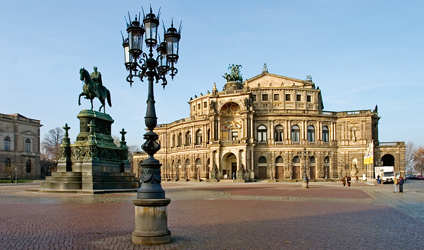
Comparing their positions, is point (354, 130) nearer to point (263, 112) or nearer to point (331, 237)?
point (263, 112)

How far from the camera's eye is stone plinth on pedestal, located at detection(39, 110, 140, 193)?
28328 mm

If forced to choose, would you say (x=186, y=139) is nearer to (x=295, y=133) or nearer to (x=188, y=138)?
(x=188, y=138)

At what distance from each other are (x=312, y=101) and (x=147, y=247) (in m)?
74.1

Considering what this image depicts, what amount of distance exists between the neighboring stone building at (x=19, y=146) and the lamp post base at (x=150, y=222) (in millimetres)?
82050

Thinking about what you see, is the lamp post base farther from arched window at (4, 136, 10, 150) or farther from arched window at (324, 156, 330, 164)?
arched window at (4, 136, 10, 150)

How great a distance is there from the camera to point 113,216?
1532 cm

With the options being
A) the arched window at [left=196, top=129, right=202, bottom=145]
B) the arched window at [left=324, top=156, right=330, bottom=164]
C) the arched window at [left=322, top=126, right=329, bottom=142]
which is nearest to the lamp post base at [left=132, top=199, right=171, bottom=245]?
the arched window at [left=324, top=156, right=330, bottom=164]

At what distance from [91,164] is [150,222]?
65.5ft

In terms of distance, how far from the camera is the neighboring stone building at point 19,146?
8556 centimetres

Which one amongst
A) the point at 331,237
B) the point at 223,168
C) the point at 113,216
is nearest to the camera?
the point at 331,237

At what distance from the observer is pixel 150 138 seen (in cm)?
1062

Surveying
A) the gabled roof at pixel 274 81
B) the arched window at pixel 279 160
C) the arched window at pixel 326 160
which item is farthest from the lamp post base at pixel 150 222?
the gabled roof at pixel 274 81

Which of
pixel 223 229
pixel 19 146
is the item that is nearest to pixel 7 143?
pixel 19 146

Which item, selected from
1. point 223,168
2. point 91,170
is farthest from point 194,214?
point 223,168
